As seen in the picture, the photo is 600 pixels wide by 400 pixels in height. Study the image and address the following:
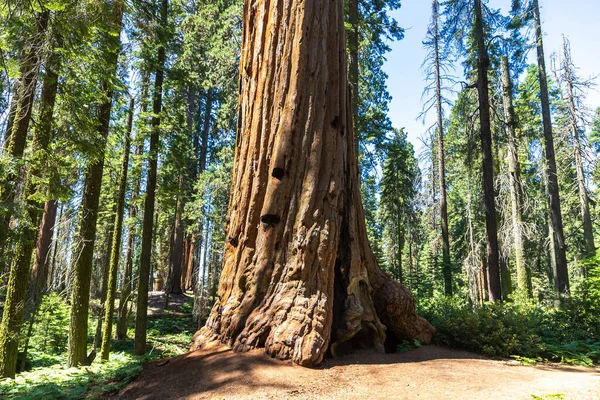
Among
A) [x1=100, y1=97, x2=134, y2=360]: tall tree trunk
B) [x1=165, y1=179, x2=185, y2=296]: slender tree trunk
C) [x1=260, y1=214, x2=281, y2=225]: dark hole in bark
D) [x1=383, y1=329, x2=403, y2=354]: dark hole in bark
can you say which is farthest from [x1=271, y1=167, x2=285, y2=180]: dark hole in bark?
[x1=165, y1=179, x2=185, y2=296]: slender tree trunk

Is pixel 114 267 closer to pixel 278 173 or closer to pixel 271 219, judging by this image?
pixel 271 219

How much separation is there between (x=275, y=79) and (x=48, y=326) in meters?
13.2

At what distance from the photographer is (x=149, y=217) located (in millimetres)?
11195

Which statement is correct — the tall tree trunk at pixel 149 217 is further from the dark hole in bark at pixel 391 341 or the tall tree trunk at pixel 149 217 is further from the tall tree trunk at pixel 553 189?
the tall tree trunk at pixel 553 189

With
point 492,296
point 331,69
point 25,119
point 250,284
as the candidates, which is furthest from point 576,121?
point 25,119

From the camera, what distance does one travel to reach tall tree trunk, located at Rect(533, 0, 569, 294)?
13.8 metres

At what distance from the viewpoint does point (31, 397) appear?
4.61m

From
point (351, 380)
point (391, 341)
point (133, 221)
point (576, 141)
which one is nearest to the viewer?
point (351, 380)

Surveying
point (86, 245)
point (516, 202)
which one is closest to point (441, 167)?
point (516, 202)

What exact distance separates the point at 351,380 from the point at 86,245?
280 inches

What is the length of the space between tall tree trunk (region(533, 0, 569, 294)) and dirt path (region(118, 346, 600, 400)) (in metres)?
10.5

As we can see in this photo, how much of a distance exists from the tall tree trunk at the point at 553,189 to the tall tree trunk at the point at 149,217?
1393 centimetres

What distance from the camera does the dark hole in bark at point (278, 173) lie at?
A: 5.57 metres

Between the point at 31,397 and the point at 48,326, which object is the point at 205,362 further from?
the point at 48,326
